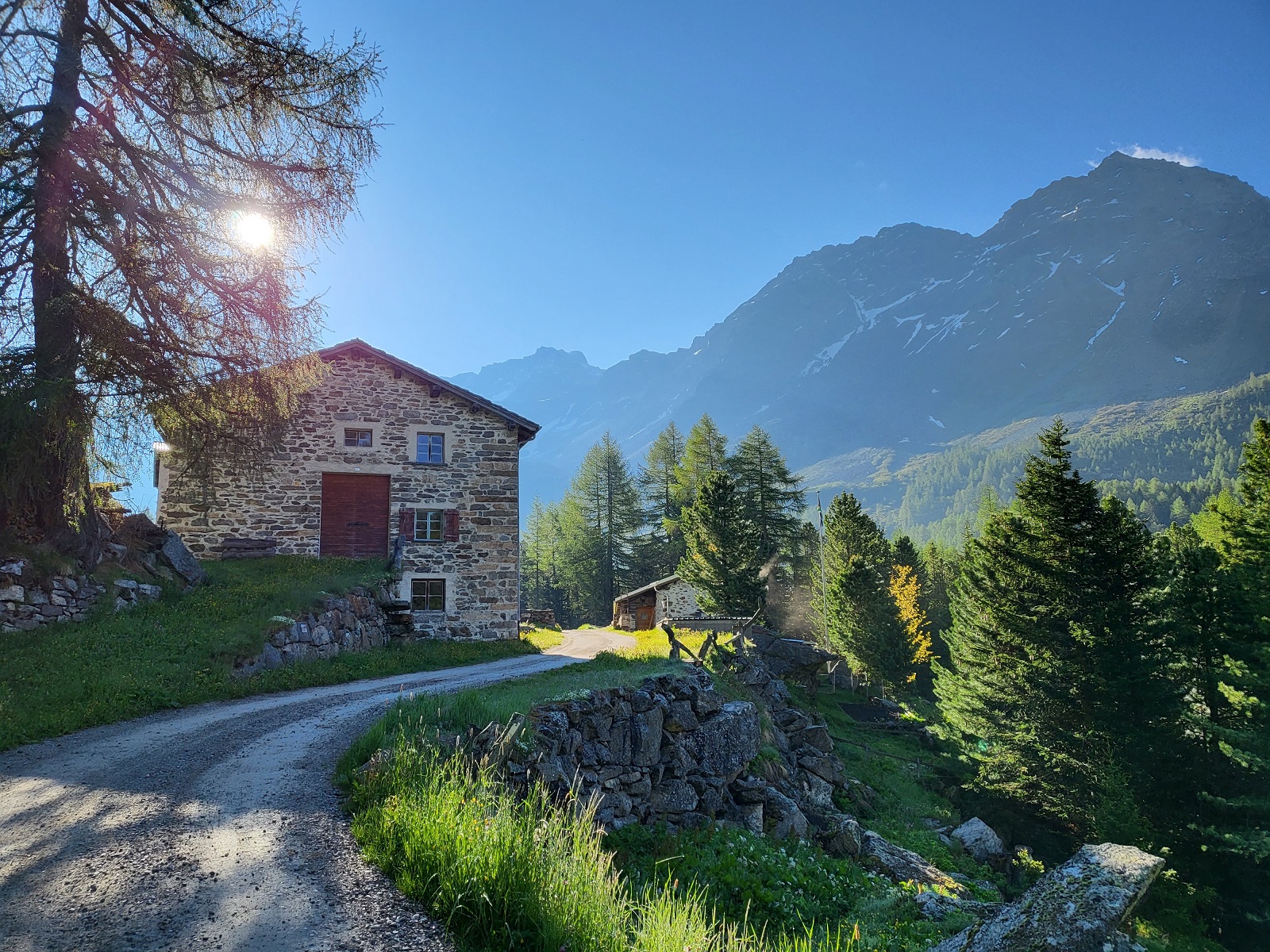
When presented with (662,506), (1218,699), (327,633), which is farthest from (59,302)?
(662,506)

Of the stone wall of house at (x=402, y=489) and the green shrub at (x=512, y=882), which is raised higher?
the stone wall of house at (x=402, y=489)

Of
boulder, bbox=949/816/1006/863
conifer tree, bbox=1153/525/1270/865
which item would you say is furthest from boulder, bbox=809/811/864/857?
conifer tree, bbox=1153/525/1270/865

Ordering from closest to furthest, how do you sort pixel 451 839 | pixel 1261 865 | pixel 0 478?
1. pixel 451 839
2. pixel 0 478
3. pixel 1261 865

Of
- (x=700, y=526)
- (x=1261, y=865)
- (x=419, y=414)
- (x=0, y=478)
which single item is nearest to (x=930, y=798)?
(x=1261, y=865)

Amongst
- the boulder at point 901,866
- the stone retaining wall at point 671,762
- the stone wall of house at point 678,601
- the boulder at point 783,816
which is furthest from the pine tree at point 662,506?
the boulder at point 783,816

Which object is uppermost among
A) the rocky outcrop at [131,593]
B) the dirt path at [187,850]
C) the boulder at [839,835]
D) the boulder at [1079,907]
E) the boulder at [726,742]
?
the rocky outcrop at [131,593]

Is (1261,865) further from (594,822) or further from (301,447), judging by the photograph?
(301,447)

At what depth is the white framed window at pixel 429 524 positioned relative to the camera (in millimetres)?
23312

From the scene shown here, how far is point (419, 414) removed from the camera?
24.1 meters

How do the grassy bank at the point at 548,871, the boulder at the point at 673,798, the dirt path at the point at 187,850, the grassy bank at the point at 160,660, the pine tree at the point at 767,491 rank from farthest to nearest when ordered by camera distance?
the pine tree at the point at 767,491 < the boulder at the point at 673,798 < the grassy bank at the point at 160,660 < the grassy bank at the point at 548,871 < the dirt path at the point at 187,850

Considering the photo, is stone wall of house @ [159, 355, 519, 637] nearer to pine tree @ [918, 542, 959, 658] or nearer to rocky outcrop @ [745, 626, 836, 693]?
rocky outcrop @ [745, 626, 836, 693]

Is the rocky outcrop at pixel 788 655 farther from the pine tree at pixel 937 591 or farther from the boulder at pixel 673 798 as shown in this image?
the pine tree at pixel 937 591

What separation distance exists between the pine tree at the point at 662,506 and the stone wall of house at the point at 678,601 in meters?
12.5

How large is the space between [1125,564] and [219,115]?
88.3 ft
